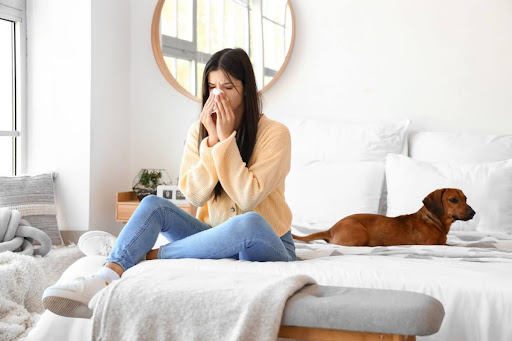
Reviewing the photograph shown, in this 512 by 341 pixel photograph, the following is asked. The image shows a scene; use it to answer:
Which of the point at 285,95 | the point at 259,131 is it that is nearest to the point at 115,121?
the point at 285,95

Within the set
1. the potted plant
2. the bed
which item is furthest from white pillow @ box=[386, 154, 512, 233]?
the potted plant

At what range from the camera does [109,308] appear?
1571mm

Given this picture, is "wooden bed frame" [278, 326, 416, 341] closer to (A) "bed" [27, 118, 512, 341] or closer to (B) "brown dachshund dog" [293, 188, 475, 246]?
(A) "bed" [27, 118, 512, 341]

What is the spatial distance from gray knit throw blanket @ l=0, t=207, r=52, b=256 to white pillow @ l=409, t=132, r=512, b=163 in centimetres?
188

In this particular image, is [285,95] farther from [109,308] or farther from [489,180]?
[109,308]

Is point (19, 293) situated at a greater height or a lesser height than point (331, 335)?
lesser

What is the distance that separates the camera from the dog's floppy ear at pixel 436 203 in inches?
109

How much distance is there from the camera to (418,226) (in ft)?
9.15

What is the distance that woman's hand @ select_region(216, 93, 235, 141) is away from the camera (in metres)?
2.43

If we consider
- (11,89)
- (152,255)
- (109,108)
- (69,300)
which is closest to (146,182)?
(109,108)

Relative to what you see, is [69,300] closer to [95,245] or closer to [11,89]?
[95,245]

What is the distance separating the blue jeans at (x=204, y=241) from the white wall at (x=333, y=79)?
1.88 m

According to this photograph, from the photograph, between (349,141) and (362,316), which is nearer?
(362,316)

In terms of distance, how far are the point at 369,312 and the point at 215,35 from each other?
308 centimetres
